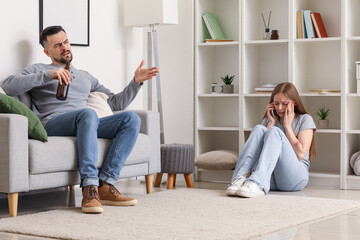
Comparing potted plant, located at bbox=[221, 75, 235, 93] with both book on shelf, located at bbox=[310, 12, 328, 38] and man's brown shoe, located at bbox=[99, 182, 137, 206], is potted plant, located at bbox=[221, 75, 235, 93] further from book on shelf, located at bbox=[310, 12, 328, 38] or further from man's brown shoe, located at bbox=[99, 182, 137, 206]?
man's brown shoe, located at bbox=[99, 182, 137, 206]

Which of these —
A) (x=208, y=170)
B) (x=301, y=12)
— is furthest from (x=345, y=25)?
(x=208, y=170)

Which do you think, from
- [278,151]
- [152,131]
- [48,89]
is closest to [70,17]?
[48,89]

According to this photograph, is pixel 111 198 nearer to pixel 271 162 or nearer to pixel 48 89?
pixel 48 89

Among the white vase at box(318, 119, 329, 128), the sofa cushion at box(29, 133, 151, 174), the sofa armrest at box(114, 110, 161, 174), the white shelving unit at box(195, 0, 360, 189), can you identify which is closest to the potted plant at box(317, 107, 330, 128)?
the white vase at box(318, 119, 329, 128)

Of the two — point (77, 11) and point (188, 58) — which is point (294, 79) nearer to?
point (188, 58)

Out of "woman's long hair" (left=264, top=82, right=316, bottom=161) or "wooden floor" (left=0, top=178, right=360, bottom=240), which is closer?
"wooden floor" (left=0, top=178, right=360, bottom=240)

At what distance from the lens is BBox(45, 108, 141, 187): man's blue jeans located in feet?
12.9

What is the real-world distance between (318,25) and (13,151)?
2861 millimetres

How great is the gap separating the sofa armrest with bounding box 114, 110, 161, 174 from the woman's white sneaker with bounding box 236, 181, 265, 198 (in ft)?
2.32

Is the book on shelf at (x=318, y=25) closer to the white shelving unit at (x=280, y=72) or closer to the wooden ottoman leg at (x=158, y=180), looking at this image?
the white shelving unit at (x=280, y=72)

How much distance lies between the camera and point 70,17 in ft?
17.6

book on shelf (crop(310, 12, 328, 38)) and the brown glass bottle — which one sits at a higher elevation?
book on shelf (crop(310, 12, 328, 38))

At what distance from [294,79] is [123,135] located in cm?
185

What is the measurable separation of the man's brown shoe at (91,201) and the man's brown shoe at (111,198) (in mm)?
189
